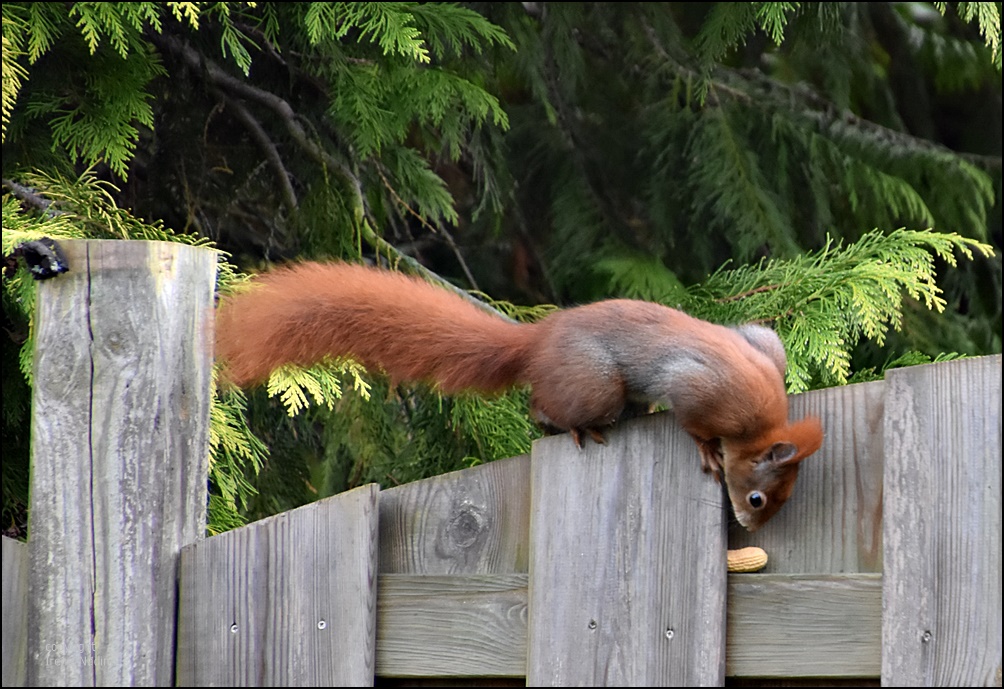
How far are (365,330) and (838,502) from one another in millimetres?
633

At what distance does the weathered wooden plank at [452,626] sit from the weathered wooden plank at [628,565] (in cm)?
3

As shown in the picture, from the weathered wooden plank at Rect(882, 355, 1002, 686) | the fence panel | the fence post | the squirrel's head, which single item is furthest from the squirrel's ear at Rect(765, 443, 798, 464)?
the fence post

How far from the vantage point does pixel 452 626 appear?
1.33 metres

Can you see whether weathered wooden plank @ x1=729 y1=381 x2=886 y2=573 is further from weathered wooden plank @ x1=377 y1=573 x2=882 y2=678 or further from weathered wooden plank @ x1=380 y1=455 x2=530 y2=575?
weathered wooden plank @ x1=380 y1=455 x2=530 y2=575

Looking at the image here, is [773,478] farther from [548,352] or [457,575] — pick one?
[548,352]

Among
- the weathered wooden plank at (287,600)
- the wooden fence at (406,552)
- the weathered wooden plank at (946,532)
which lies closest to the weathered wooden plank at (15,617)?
the wooden fence at (406,552)

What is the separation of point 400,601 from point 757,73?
9.59 ft

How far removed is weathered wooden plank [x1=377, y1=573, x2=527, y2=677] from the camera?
1.32 meters

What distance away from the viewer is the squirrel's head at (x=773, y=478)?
1.25 meters

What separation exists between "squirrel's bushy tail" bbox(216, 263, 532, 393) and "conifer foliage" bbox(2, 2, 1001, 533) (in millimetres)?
276

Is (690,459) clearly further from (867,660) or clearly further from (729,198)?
(729,198)

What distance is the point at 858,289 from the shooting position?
2139 mm

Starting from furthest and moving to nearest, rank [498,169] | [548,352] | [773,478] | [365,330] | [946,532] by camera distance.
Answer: [498,169] → [548,352] → [365,330] → [773,478] → [946,532]

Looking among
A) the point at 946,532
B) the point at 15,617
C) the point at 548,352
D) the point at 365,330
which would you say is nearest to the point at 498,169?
the point at 548,352
